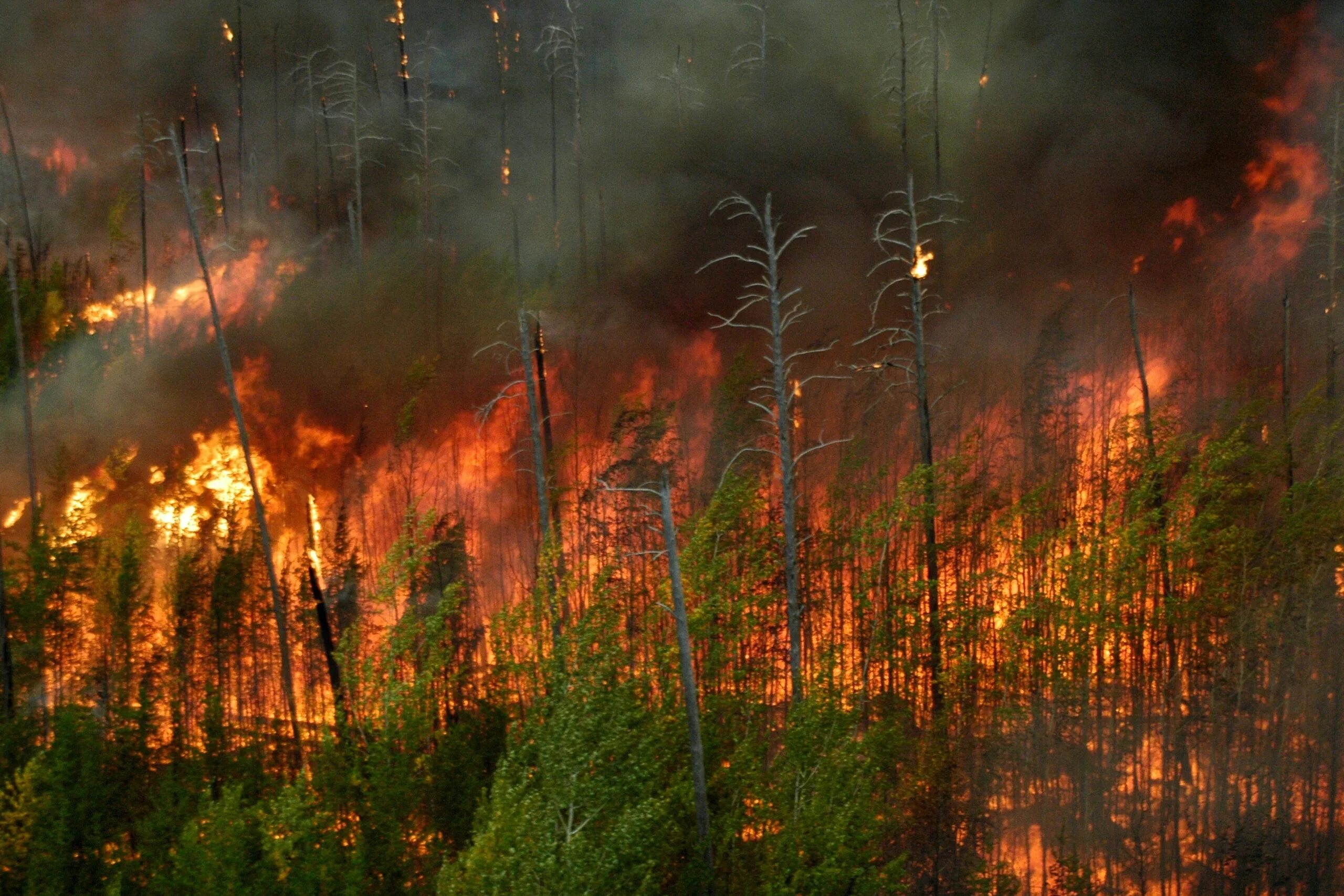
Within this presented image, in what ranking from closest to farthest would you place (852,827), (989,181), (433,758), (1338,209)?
1. (852,827)
2. (433,758)
3. (1338,209)
4. (989,181)

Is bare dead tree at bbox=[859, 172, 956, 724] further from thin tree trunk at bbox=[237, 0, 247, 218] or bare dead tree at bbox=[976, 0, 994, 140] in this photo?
thin tree trunk at bbox=[237, 0, 247, 218]

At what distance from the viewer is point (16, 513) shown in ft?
119

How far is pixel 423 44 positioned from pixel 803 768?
106ft

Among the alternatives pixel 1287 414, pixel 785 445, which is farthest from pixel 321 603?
pixel 1287 414

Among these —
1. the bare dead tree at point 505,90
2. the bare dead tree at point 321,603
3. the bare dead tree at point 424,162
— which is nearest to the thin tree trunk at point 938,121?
the bare dead tree at point 505,90

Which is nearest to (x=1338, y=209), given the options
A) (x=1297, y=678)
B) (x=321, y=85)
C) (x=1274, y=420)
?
(x=1274, y=420)

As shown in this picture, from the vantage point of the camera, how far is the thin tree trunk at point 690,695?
17.3 meters

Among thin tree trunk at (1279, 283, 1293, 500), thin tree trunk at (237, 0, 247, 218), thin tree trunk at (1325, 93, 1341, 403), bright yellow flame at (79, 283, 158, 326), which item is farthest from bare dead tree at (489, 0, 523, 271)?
thin tree trunk at (1325, 93, 1341, 403)

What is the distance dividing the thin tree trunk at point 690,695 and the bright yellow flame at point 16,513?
102ft

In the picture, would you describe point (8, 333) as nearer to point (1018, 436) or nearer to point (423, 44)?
point (423, 44)

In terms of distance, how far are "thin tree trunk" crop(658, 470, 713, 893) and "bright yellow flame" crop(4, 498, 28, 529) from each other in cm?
3099

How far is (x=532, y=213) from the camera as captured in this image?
38.8 meters

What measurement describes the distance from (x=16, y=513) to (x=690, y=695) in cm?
3178

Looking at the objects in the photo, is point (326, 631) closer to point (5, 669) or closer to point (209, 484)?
point (5, 669)
